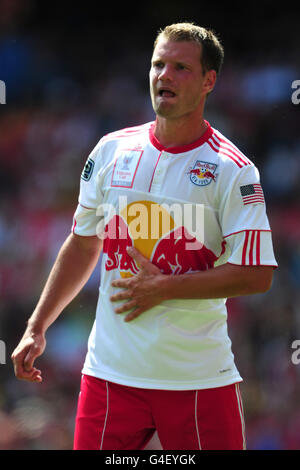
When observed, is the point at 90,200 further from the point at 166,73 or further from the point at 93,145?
the point at 93,145

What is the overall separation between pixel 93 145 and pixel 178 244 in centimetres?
578

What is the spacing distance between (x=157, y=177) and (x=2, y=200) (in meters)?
5.73

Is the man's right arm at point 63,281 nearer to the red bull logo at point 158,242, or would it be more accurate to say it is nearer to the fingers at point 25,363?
the fingers at point 25,363

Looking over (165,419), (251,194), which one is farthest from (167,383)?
(251,194)

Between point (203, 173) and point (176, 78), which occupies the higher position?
point (176, 78)

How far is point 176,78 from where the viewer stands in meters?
2.72

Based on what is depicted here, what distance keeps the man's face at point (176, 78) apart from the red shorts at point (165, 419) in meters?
1.08

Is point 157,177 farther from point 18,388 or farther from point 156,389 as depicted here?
point 18,388

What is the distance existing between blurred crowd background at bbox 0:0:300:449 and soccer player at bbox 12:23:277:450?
3.97m

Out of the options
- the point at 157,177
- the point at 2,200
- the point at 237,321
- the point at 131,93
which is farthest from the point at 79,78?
the point at 157,177

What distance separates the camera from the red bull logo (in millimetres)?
2662

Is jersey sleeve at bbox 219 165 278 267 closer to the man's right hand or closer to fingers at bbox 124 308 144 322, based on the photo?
fingers at bbox 124 308 144 322

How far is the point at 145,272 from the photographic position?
2652 millimetres

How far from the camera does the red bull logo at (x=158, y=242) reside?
2662mm
